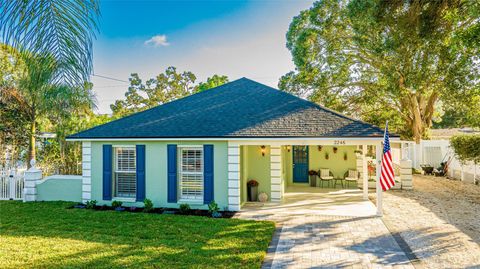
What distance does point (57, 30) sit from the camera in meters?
1.66

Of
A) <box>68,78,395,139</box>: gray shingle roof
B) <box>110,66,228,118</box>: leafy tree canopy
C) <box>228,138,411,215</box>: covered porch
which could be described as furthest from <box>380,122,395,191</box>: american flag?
<box>110,66,228,118</box>: leafy tree canopy

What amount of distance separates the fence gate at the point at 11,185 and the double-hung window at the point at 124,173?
448 centimetres

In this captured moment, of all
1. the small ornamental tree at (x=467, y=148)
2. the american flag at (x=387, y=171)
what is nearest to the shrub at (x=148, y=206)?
the american flag at (x=387, y=171)

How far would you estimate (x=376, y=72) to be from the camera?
63.7 feet

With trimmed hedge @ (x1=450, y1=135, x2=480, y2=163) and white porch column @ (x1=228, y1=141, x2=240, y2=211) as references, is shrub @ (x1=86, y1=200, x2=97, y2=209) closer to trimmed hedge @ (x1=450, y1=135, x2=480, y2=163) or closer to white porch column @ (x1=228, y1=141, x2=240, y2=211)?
white porch column @ (x1=228, y1=141, x2=240, y2=211)

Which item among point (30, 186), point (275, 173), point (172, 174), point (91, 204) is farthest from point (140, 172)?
point (275, 173)

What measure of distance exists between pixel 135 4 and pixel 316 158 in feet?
46.4

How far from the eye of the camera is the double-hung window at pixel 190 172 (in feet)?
35.4

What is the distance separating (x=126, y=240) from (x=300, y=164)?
11080 mm

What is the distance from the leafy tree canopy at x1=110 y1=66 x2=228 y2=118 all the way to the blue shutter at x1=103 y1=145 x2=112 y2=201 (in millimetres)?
24325

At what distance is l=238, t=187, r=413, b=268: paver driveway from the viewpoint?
6023mm

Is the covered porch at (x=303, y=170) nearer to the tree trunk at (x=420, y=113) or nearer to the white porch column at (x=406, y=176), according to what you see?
the white porch column at (x=406, y=176)

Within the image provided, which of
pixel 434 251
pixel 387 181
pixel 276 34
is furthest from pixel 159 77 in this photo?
pixel 434 251

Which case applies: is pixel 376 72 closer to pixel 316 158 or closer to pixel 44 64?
pixel 316 158
